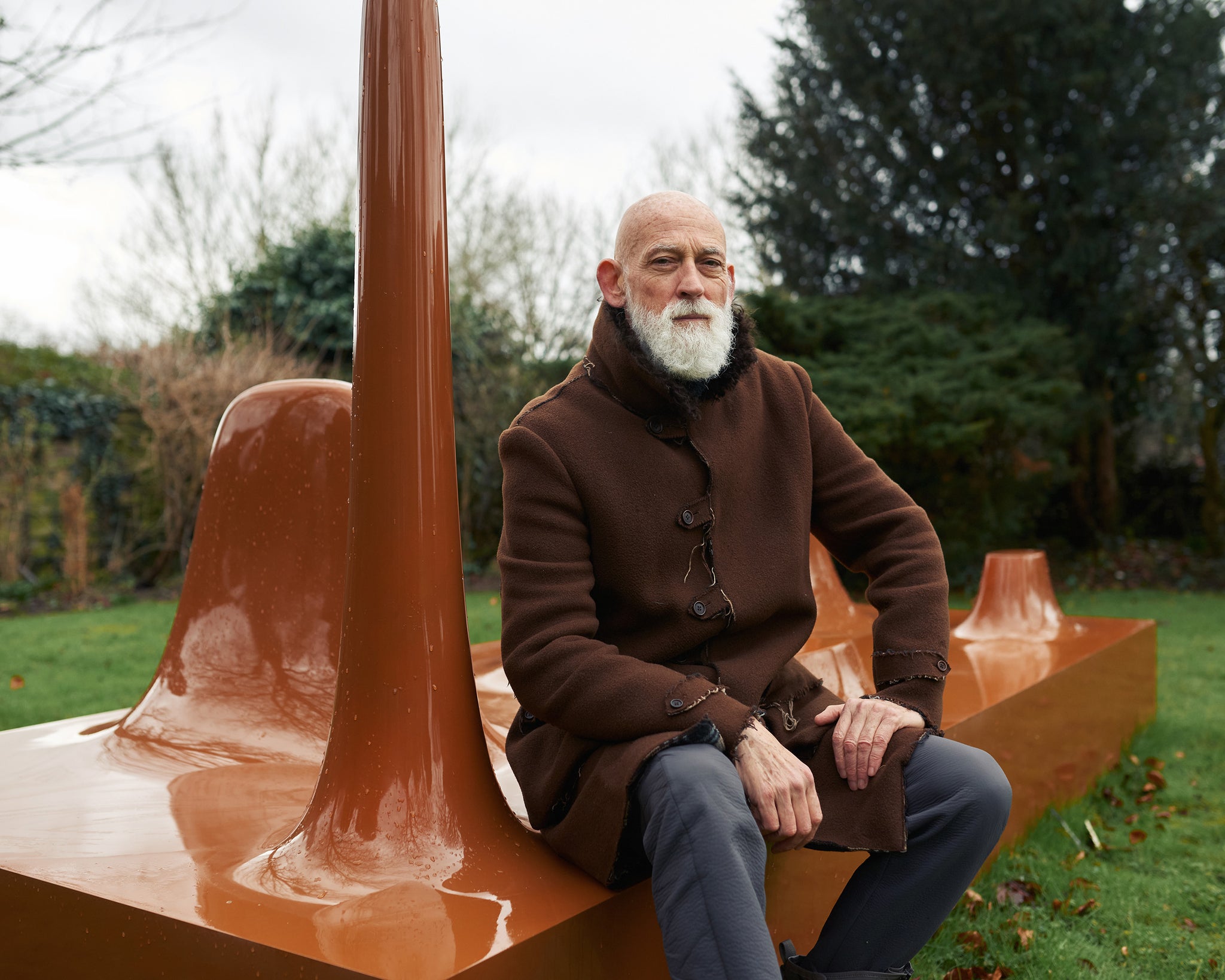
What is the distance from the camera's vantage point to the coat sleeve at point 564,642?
63.3 inches

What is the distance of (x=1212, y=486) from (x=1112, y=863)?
880cm

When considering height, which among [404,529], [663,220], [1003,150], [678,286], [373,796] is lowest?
[373,796]

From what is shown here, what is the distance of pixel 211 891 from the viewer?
162 cm

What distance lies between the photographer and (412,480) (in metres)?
1.81

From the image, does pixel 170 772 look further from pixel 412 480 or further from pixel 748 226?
pixel 748 226

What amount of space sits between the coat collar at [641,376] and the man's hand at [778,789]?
2.04ft

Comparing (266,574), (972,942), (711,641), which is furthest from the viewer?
(266,574)

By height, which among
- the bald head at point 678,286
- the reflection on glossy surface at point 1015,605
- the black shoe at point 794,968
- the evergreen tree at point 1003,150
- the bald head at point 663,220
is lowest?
the black shoe at point 794,968

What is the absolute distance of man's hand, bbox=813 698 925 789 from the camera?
1.74 meters

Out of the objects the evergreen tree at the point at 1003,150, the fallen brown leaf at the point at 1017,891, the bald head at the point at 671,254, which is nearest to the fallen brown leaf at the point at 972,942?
the fallen brown leaf at the point at 1017,891

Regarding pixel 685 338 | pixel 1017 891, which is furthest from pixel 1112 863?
pixel 685 338

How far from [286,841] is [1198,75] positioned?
38.2 ft

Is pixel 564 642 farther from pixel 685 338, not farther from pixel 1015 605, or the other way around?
pixel 1015 605

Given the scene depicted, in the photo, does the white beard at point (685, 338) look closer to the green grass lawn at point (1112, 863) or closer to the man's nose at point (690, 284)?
the man's nose at point (690, 284)
